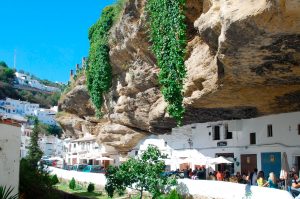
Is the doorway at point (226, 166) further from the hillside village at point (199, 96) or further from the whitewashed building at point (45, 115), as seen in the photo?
the whitewashed building at point (45, 115)

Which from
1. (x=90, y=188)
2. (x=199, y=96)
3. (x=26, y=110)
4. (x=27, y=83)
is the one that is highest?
(x=27, y=83)

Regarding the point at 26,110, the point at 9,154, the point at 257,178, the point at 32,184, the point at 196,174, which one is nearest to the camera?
the point at 9,154

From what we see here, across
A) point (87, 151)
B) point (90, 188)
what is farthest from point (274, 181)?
point (87, 151)

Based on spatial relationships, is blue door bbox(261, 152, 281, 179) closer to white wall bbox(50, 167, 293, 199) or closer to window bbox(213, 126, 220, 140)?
window bbox(213, 126, 220, 140)

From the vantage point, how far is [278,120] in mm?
24250

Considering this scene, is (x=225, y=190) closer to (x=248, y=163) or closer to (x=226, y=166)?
(x=248, y=163)

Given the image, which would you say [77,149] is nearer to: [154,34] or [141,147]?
[141,147]

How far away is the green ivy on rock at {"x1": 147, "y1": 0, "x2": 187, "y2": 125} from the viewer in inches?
788

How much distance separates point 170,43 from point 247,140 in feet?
30.4

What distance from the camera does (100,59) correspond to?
31078 mm

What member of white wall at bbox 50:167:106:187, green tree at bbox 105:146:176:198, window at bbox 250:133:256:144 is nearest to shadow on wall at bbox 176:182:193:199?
green tree at bbox 105:146:176:198

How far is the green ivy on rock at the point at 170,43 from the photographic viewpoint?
788 inches

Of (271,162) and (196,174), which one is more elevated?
(271,162)

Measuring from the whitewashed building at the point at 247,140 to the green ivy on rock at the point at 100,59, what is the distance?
6.59 meters
